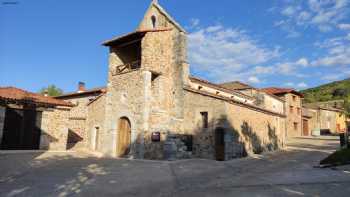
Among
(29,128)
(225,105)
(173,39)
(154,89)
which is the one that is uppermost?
(173,39)

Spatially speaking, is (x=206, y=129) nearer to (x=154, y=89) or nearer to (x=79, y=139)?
(x=154, y=89)

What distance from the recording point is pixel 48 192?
23.5 ft

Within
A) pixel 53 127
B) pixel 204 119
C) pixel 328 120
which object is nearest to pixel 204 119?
pixel 204 119

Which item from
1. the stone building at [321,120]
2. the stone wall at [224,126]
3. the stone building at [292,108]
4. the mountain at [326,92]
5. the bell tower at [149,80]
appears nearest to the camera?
the stone wall at [224,126]

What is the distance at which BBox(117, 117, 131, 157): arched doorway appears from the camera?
1580 cm

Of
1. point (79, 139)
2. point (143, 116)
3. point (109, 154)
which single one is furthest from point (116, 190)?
point (79, 139)

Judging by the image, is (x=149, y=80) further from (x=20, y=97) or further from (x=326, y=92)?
(x=326, y=92)

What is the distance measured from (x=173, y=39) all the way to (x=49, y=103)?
8.99 m

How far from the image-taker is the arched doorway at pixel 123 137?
15.8 metres

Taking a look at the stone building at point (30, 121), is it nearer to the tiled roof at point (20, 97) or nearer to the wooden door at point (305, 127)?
the tiled roof at point (20, 97)

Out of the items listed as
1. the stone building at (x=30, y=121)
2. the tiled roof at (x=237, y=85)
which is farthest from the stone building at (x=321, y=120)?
the stone building at (x=30, y=121)

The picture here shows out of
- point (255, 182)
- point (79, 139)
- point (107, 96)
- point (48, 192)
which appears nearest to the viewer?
point (48, 192)

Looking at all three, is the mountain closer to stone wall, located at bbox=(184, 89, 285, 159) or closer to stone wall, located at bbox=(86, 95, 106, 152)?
stone wall, located at bbox=(184, 89, 285, 159)

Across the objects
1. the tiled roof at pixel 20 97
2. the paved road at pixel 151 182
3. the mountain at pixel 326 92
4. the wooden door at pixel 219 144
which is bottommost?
the paved road at pixel 151 182
